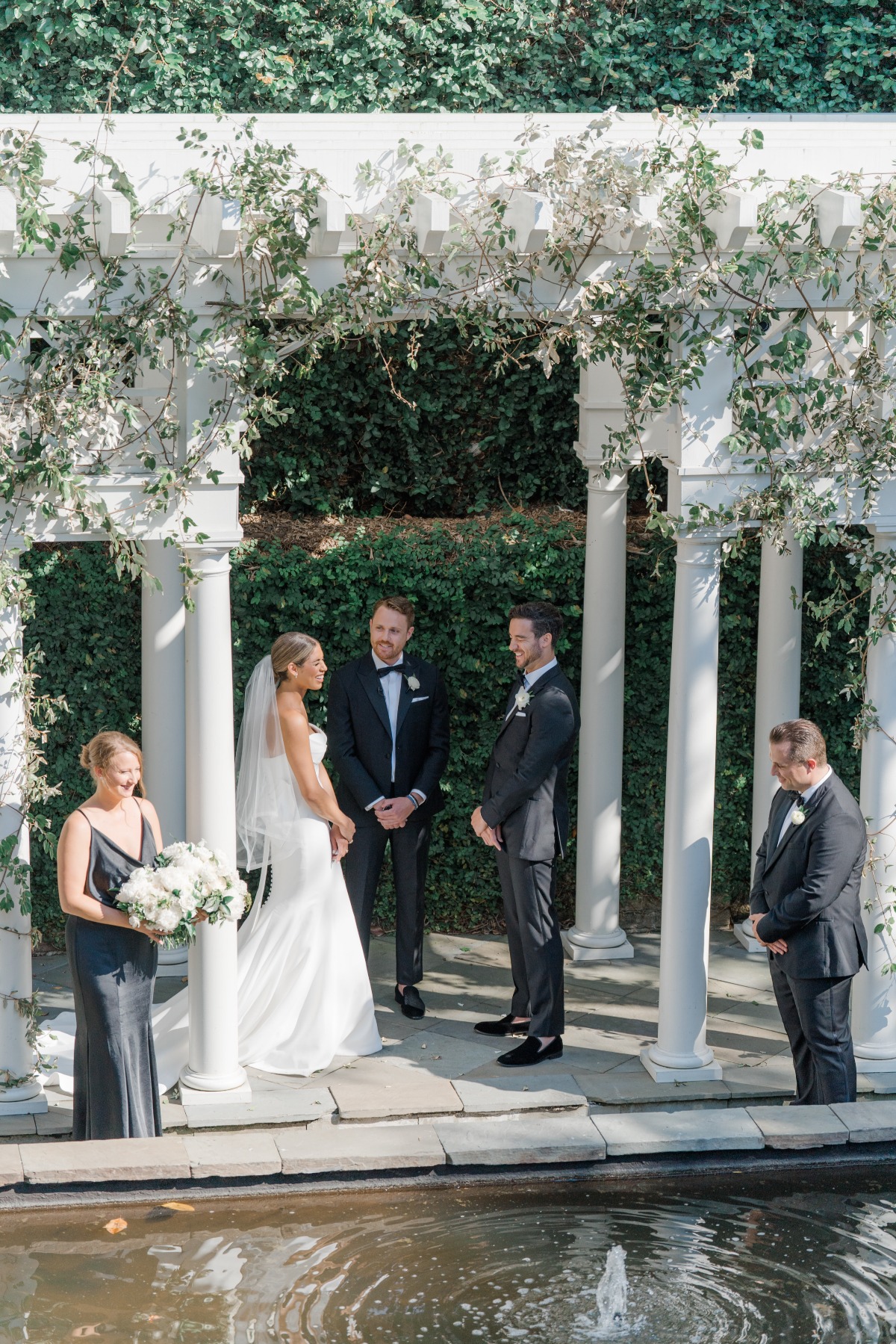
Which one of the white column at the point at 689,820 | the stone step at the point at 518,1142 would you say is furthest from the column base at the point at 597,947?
the stone step at the point at 518,1142

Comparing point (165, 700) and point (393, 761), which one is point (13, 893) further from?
point (393, 761)

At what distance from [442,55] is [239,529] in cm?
847

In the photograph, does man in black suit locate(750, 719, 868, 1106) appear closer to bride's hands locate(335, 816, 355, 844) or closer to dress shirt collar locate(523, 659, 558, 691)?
dress shirt collar locate(523, 659, 558, 691)

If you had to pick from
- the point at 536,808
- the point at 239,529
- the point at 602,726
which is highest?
the point at 239,529

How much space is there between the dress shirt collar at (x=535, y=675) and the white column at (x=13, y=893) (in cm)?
227

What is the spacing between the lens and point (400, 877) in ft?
25.0

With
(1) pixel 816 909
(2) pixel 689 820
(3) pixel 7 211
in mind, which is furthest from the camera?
(2) pixel 689 820

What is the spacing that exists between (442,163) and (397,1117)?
3.84 metres

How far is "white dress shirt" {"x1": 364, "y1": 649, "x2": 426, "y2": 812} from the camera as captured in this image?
7.52 m

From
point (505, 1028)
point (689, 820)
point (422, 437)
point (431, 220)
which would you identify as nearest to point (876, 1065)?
point (689, 820)

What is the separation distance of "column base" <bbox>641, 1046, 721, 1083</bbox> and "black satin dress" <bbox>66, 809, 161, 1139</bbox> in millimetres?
2217

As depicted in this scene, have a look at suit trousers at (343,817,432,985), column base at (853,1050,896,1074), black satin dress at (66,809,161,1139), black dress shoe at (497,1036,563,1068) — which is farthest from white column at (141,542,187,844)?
column base at (853,1050,896,1074)

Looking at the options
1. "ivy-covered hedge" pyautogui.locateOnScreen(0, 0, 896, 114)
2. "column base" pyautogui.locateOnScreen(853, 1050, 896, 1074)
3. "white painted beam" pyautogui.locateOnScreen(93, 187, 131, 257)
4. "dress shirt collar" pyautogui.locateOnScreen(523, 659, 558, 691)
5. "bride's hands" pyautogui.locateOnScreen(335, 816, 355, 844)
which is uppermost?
"ivy-covered hedge" pyautogui.locateOnScreen(0, 0, 896, 114)

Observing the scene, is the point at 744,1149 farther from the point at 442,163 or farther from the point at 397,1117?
the point at 442,163
